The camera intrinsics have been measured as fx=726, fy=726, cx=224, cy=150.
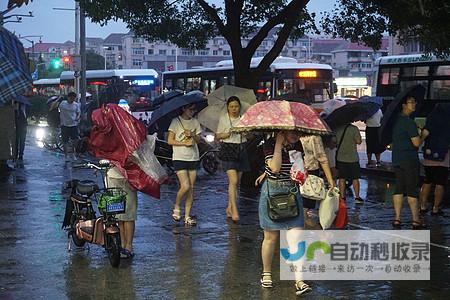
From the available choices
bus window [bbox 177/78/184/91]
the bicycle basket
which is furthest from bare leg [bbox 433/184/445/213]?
bus window [bbox 177/78/184/91]

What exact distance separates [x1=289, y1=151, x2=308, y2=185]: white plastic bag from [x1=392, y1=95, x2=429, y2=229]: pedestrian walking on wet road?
10.9ft

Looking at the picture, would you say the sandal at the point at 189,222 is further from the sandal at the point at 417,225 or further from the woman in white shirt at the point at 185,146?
the sandal at the point at 417,225

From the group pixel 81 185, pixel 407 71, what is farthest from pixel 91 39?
pixel 81 185

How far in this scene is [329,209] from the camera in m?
7.21

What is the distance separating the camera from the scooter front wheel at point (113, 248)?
7884 millimetres

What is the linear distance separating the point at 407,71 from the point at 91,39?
181462mm

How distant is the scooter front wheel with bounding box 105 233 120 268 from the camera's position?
788 cm

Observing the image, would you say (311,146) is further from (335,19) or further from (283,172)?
(335,19)

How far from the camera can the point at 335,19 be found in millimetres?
17047

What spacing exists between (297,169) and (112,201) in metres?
2.25

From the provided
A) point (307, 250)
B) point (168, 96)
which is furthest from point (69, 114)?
point (307, 250)

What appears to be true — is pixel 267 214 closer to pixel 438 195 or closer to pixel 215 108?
pixel 215 108

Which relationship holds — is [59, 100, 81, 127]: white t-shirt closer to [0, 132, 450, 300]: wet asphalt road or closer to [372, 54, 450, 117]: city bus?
[0, 132, 450, 300]: wet asphalt road

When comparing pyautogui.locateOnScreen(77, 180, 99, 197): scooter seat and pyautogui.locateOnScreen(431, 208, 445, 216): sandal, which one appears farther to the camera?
pyautogui.locateOnScreen(431, 208, 445, 216): sandal
